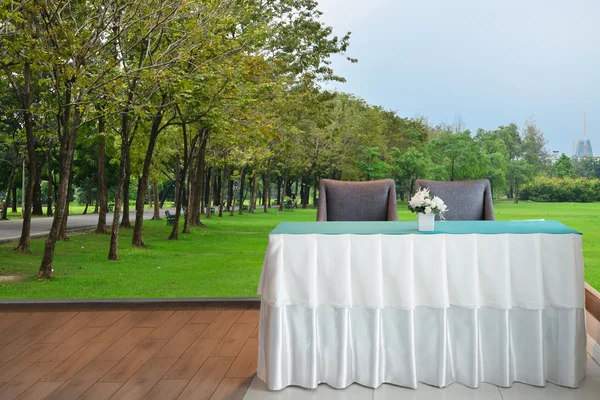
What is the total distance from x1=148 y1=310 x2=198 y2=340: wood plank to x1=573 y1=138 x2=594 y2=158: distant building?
42449 mm

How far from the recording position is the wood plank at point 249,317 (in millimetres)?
4582

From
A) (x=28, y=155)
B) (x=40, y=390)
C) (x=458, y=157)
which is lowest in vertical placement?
(x=40, y=390)

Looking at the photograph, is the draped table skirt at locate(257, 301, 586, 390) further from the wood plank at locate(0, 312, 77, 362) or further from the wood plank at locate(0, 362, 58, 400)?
the wood plank at locate(0, 312, 77, 362)

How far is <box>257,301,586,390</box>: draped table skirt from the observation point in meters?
3.11

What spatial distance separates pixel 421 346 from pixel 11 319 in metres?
3.29

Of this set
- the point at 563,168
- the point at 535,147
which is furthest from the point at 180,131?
the point at 535,147

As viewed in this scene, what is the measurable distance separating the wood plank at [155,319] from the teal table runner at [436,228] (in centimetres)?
160

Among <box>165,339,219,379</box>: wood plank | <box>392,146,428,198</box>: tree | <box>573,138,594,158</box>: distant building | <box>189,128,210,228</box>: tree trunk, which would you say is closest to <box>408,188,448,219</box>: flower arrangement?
<box>165,339,219,379</box>: wood plank

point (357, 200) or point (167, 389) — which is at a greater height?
point (357, 200)

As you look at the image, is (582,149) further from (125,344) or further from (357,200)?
Answer: (125,344)

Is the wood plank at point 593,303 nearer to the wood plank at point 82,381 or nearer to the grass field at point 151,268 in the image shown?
the wood plank at point 82,381

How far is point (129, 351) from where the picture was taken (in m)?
3.88

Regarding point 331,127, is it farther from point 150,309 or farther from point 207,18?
point 150,309

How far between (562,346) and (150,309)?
10.5ft
